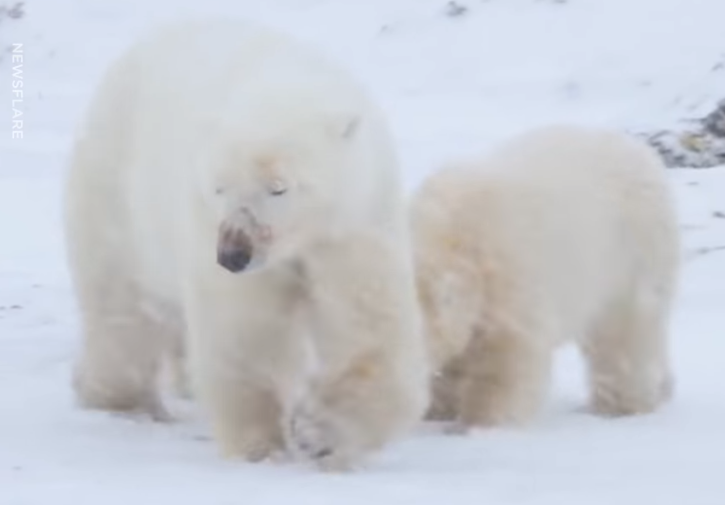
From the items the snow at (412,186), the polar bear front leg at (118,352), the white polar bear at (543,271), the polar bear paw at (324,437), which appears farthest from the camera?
the white polar bear at (543,271)

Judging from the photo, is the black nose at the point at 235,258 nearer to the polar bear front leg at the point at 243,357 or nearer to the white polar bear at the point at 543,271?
the polar bear front leg at the point at 243,357

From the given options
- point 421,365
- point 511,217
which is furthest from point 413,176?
point 421,365

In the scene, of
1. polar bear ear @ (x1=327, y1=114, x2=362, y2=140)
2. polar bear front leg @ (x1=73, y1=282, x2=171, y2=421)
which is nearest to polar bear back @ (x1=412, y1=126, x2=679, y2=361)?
polar bear front leg @ (x1=73, y1=282, x2=171, y2=421)

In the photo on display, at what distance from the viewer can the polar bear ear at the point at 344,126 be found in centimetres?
416

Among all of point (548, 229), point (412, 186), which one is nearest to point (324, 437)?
point (548, 229)

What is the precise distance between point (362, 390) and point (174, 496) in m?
0.68

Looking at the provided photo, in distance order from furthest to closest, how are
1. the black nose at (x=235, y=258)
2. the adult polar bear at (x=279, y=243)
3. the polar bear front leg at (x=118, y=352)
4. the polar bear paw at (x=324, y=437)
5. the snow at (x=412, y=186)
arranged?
the polar bear front leg at (x=118, y=352), the polar bear paw at (x=324, y=437), the snow at (x=412, y=186), the adult polar bear at (x=279, y=243), the black nose at (x=235, y=258)

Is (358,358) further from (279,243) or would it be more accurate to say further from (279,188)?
(279,188)

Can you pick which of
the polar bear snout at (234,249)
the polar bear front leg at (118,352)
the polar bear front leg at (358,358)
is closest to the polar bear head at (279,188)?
the polar bear snout at (234,249)

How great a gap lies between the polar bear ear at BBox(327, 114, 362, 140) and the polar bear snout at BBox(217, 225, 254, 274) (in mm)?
366

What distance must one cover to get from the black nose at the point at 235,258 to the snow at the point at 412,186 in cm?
51

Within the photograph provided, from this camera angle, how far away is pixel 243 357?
444cm

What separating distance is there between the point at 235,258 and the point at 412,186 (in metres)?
8.56

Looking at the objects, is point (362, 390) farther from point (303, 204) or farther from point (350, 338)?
point (303, 204)
